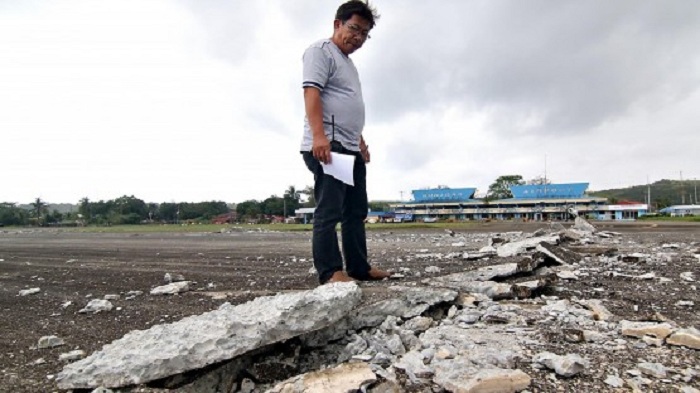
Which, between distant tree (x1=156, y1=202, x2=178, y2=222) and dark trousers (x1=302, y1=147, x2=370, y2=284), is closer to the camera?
dark trousers (x1=302, y1=147, x2=370, y2=284)

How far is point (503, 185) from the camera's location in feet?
309

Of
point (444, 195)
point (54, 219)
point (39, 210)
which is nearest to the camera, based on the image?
point (444, 195)

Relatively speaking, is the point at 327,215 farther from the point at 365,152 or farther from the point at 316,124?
the point at 365,152

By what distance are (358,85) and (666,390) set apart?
2.65 metres

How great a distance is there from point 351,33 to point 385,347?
87.8 inches

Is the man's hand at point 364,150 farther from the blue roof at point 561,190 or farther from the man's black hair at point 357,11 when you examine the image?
the blue roof at point 561,190

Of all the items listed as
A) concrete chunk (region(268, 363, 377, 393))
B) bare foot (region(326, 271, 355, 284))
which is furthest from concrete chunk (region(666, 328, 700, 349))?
bare foot (region(326, 271, 355, 284))

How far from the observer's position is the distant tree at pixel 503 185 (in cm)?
9281

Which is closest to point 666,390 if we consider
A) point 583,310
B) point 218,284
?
point 583,310

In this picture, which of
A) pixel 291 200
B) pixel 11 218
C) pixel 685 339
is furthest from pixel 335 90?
pixel 11 218

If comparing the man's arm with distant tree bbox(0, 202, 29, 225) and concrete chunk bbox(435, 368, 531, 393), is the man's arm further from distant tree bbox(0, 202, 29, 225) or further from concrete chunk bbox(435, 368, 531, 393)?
distant tree bbox(0, 202, 29, 225)

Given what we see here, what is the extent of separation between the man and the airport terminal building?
201 ft

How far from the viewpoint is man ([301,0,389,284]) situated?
296cm

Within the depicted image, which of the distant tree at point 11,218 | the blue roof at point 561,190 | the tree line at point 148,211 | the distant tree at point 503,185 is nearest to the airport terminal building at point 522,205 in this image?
the blue roof at point 561,190
